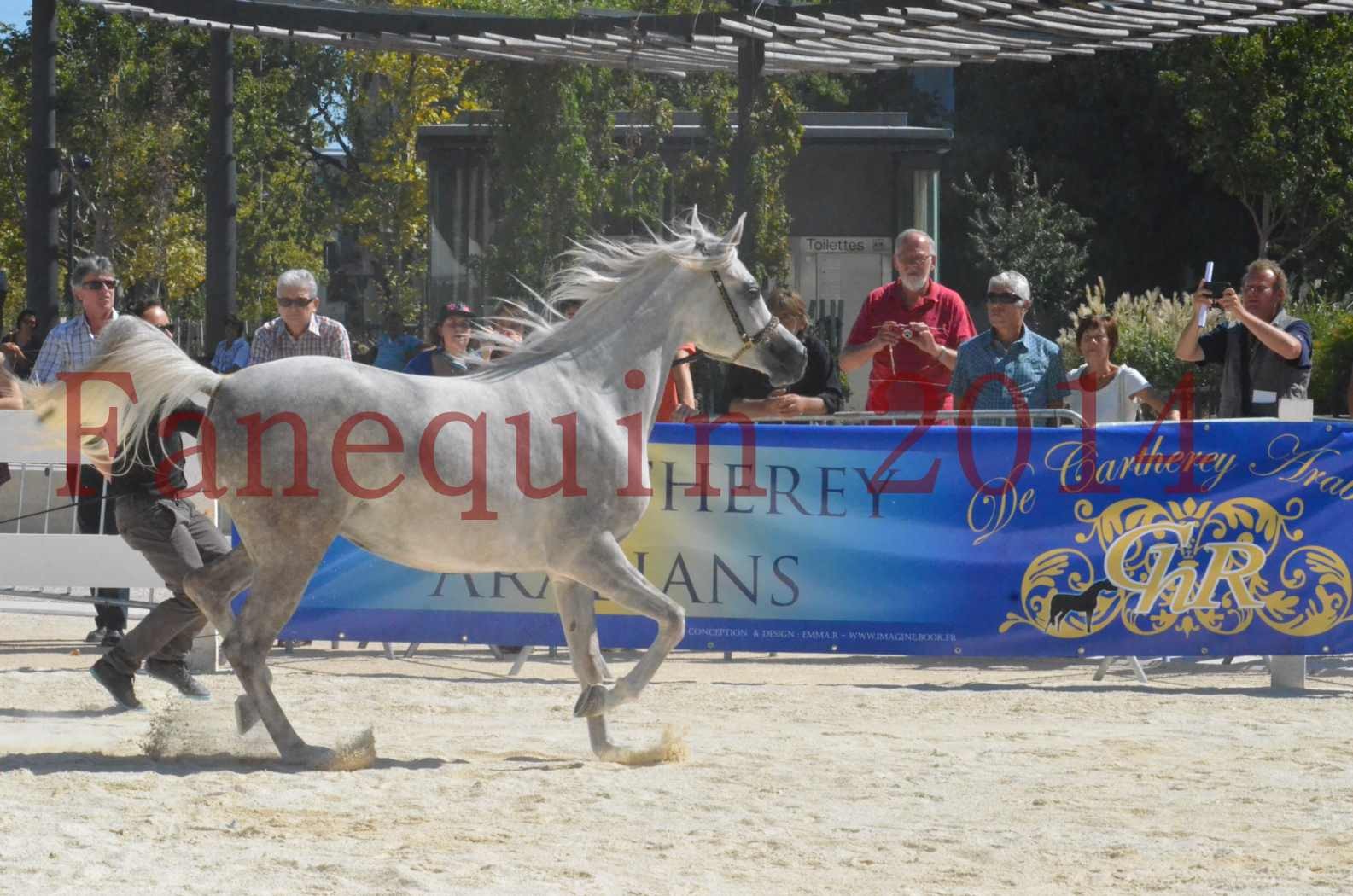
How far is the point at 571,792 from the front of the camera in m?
6.07

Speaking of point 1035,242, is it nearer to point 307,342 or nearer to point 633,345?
point 307,342

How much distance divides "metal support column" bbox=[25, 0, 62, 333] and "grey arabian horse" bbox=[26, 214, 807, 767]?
868cm

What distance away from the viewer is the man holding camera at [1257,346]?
9289 millimetres

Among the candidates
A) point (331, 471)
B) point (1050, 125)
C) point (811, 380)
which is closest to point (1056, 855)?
point (331, 471)

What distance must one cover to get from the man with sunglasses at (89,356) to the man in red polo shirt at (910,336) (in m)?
3.77

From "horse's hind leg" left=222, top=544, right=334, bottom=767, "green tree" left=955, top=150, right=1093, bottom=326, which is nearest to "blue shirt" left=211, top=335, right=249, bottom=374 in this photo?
"horse's hind leg" left=222, top=544, right=334, bottom=767

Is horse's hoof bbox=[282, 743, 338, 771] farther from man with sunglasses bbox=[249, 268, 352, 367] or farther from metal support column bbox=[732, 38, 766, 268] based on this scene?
metal support column bbox=[732, 38, 766, 268]

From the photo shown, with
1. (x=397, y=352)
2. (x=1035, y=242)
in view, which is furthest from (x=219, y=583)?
(x=1035, y=242)

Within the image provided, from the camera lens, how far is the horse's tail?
6.37m

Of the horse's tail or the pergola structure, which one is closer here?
the horse's tail

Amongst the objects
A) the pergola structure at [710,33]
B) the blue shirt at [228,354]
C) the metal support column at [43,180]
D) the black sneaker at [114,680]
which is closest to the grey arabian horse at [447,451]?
the black sneaker at [114,680]

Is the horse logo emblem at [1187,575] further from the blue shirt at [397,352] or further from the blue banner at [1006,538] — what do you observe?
the blue shirt at [397,352]

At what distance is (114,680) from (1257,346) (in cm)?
601

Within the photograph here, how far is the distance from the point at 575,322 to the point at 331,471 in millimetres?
1200
